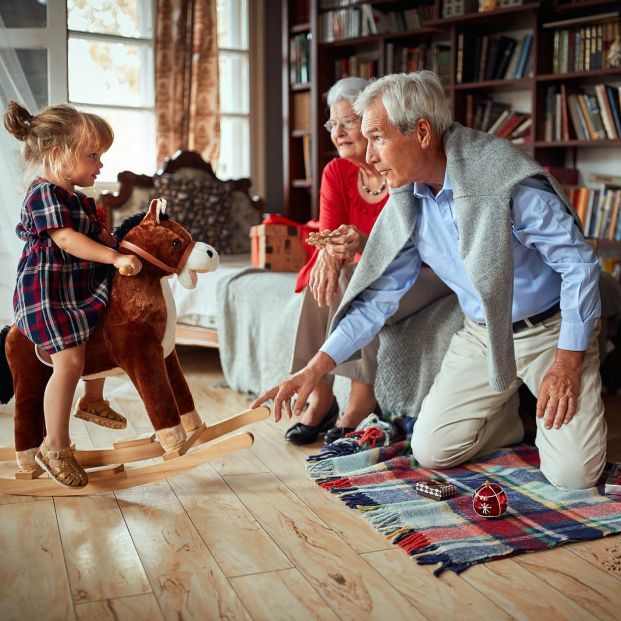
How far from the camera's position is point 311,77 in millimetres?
4945

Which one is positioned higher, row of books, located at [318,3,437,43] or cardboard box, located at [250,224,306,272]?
row of books, located at [318,3,437,43]

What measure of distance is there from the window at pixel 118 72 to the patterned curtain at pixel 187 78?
0.08 m

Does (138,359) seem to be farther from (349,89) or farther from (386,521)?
(349,89)

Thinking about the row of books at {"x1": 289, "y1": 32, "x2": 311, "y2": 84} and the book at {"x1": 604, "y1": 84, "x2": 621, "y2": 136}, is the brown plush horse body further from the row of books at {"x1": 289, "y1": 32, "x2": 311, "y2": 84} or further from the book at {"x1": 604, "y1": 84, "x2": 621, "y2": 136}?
the row of books at {"x1": 289, "y1": 32, "x2": 311, "y2": 84}

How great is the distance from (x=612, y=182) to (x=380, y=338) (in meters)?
2.00

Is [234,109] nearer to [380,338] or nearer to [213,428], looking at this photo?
[380,338]

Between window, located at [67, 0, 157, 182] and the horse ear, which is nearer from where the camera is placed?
the horse ear

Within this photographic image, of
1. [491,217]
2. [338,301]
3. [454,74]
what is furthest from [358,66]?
[491,217]

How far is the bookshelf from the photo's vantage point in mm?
3951

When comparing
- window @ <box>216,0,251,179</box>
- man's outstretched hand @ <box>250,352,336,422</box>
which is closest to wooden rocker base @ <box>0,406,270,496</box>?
man's outstretched hand @ <box>250,352,336,422</box>

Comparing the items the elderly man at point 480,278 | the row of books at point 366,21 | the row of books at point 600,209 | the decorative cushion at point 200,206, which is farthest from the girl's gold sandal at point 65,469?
the row of books at point 366,21

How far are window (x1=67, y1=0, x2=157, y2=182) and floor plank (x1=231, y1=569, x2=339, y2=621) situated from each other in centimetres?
364

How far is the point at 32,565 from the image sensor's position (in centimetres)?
168

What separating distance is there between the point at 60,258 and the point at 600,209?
2.82m
